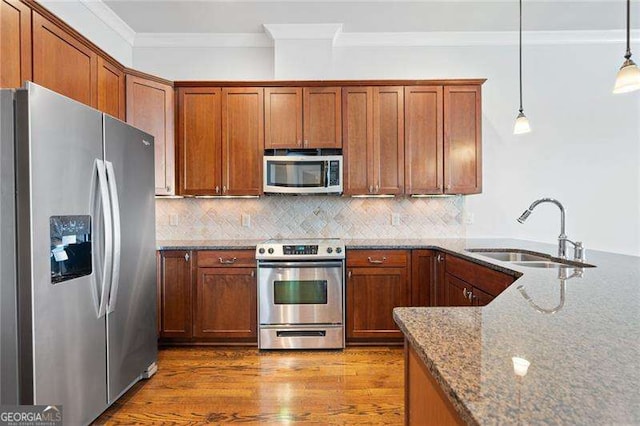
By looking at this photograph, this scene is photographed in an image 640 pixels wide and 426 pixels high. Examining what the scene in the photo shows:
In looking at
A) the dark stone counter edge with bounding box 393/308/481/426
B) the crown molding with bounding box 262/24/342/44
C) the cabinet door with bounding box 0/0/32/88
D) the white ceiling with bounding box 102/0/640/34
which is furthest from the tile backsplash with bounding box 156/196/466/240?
the dark stone counter edge with bounding box 393/308/481/426

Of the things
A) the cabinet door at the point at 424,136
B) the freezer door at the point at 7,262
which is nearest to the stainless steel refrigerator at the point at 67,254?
the freezer door at the point at 7,262

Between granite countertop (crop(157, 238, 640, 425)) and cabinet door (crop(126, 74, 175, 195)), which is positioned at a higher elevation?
→ cabinet door (crop(126, 74, 175, 195))

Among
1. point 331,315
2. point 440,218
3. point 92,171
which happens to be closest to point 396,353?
point 331,315

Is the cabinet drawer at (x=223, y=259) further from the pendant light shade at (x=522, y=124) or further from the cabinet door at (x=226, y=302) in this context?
the pendant light shade at (x=522, y=124)

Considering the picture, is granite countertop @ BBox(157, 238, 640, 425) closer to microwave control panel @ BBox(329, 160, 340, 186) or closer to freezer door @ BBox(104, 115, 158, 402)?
freezer door @ BBox(104, 115, 158, 402)

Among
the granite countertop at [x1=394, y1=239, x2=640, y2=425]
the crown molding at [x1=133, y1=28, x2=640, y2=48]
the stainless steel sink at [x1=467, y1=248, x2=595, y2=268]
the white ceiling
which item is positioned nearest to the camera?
the granite countertop at [x1=394, y1=239, x2=640, y2=425]

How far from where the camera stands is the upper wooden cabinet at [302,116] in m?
3.29

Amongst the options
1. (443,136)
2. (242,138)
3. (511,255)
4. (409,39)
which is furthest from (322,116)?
(511,255)

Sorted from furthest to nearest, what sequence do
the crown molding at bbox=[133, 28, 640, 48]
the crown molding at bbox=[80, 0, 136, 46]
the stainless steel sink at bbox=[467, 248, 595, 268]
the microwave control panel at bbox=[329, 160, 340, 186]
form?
the crown molding at bbox=[133, 28, 640, 48]
the microwave control panel at bbox=[329, 160, 340, 186]
the crown molding at bbox=[80, 0, 136, 46]
the stainless steel sink at bbox=[467, 248, 595, 268]

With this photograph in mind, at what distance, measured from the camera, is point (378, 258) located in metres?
3.07

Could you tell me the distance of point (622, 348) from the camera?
29.4 inches

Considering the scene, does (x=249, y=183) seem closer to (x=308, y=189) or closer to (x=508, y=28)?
(x=308, y=189)

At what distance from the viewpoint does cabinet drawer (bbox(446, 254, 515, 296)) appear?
2.00 meters

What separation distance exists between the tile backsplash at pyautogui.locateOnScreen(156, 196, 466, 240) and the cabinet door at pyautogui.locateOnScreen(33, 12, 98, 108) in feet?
→ 4.53
